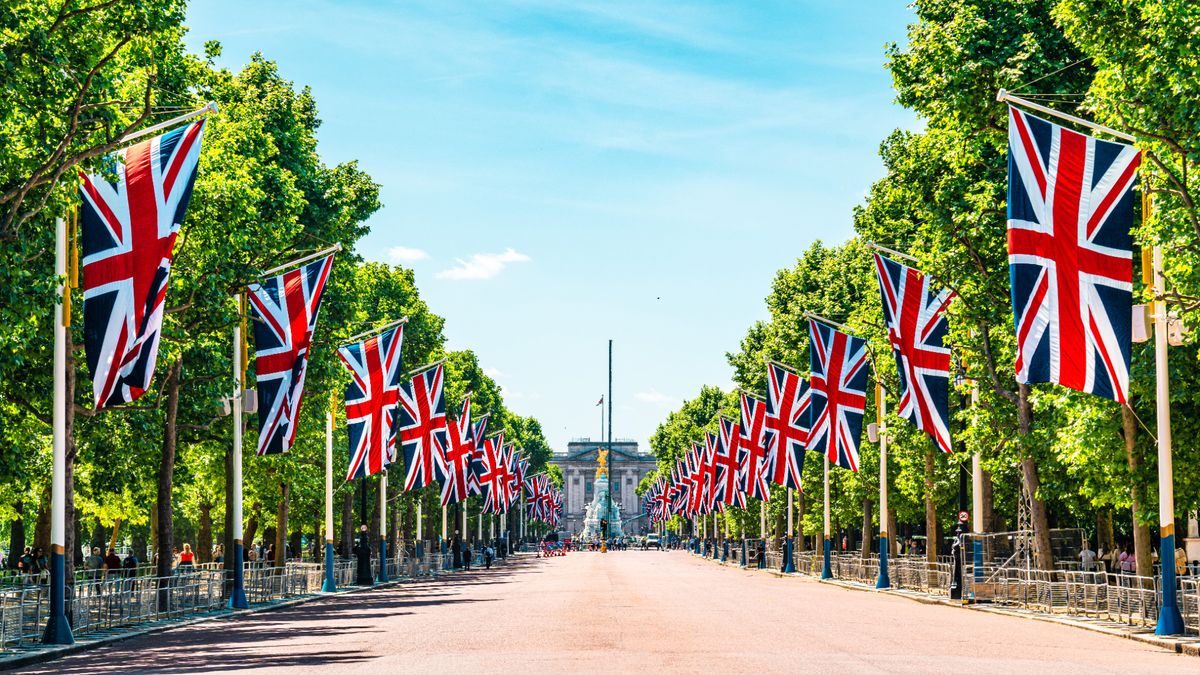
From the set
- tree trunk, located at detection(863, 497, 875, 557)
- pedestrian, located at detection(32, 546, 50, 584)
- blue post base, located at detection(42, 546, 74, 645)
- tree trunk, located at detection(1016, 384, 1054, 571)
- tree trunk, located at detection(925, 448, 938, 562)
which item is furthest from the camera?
tree trunk, located at detection(863, 497, 875, 557)

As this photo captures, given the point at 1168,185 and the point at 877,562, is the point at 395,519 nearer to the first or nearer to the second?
the point at 877,562

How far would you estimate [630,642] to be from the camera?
23.5 meters

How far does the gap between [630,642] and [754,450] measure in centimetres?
4071

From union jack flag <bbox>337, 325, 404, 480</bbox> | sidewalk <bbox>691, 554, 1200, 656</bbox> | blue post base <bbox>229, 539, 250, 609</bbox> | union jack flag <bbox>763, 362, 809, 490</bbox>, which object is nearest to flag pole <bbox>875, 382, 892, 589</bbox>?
sidewalk <bbox>691, 554, 1200, 656</bbox>

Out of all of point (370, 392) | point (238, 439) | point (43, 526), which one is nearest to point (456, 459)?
point (43, 526)

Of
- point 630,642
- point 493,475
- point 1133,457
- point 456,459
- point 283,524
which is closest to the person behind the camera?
point 630,642

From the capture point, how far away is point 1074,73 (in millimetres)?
36750

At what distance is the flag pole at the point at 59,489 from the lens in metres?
25.5

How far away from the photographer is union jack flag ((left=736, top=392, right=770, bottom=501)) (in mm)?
62188

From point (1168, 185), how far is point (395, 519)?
66.2m

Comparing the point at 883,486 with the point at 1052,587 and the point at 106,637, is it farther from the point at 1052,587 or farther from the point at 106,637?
the point at 106,637

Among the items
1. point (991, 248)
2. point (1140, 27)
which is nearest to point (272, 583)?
point (991, 248)

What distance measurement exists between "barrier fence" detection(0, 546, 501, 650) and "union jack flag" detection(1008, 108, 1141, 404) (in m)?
16.8

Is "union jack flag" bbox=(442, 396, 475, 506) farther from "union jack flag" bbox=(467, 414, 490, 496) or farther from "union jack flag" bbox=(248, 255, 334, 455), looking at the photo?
"union jack flag" bbox=(248, 255, 334, 455)
